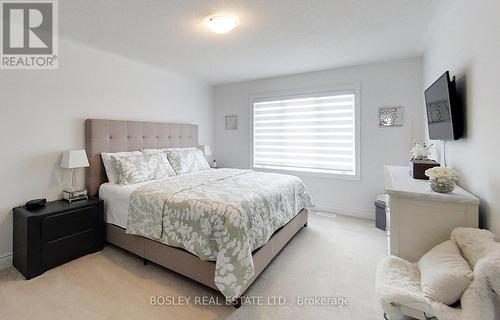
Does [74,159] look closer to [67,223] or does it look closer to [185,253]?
[67,223]

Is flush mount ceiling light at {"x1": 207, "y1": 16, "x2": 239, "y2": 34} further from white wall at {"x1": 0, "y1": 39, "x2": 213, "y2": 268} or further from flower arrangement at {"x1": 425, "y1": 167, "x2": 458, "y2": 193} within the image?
flower arrangement at {"x1": 425, "y1": 167, "x2": 458, "y2": 193}

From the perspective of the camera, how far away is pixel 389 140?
3555 millimetres

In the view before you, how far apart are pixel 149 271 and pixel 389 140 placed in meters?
3.67

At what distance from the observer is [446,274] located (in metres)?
1.20

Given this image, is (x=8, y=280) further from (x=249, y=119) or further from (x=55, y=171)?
(x=249, y=119)

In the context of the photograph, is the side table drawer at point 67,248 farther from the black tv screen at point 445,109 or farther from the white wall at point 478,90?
the black tv screen at point 445,109

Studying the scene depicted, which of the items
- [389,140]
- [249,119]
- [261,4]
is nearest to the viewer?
[261,4]

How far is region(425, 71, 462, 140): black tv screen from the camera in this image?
1.83m

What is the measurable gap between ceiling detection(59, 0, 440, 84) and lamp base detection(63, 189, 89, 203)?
1771 mm

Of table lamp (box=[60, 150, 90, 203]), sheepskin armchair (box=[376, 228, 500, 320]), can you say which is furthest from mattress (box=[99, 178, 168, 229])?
sheepskin armchair (box=[376, 228, 500, 320])

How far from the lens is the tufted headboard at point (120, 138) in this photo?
115 inches

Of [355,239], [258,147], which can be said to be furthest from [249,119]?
[355,239]

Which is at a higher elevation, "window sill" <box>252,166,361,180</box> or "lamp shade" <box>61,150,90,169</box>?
"lamp shade" <box>61,150,90,169</box>

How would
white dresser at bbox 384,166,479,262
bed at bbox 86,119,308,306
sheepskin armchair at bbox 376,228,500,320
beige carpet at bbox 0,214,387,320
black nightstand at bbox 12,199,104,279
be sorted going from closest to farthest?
sheepskin armchair at bbox 376,228,500,320 → white dresser at bbox 384,166,479,262 → beige carpet at bbox 0,214,387,320 → bed at bbox 86,119,308,306 → black nightstand at bbox 12,199,104,279
